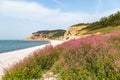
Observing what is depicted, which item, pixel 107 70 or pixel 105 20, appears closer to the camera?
pixel 107 70

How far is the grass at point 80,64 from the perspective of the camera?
7944mm

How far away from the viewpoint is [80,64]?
923 centimetres

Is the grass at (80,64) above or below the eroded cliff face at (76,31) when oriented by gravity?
above

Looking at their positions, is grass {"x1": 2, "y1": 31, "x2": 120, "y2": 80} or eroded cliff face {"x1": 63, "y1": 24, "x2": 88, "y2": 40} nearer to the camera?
grass {"x1": 2, "y1": 31, "x2": 120, "y2": 80}

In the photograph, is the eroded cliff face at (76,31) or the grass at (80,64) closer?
the grass at (80,64)

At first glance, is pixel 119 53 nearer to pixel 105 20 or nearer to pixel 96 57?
pixel 96 57

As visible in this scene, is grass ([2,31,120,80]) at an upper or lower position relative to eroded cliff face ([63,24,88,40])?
upper

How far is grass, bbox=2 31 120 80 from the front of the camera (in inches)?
313

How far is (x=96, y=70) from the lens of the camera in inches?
335

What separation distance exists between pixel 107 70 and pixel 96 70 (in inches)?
31.4

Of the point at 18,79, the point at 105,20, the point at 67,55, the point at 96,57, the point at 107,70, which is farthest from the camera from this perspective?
the point at 105,20

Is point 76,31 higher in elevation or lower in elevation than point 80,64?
lower

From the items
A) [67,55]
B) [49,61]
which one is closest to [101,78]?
[67,55]

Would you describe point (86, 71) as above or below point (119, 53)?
below
